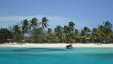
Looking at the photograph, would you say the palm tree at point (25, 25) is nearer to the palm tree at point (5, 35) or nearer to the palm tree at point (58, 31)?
the palm tree at point (5, 35)

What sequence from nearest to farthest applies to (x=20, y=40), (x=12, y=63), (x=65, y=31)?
(x=12, y=63) → (x=20, y=40) → (x=65, y=31)

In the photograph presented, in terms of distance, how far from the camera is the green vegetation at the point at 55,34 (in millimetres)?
86375

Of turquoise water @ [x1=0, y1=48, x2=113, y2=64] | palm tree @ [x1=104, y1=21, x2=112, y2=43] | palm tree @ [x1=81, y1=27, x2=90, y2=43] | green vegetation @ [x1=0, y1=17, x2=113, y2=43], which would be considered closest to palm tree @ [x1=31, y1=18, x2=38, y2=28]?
green vegetation @ [x1=0, y1=17, x2=113, y2=43]

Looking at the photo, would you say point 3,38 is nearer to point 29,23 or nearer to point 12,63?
point 29,23

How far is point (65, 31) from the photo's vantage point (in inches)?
3595

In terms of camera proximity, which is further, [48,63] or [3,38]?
[3,38]

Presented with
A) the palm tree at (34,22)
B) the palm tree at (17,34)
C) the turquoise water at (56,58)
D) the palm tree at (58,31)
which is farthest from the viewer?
the palm tree at (34,22)

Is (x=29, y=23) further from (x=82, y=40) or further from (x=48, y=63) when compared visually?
(x=48, y=63)

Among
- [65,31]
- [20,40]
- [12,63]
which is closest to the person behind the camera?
[12,63]

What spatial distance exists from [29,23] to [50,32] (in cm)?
792

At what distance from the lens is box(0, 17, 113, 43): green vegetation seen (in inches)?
3401

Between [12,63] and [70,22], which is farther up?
[70,22]

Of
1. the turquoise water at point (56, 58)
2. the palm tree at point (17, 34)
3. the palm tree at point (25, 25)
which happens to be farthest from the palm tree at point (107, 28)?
the turquoise water at point (56, 58)

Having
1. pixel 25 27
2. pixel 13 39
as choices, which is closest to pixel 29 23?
pixel 25 27
